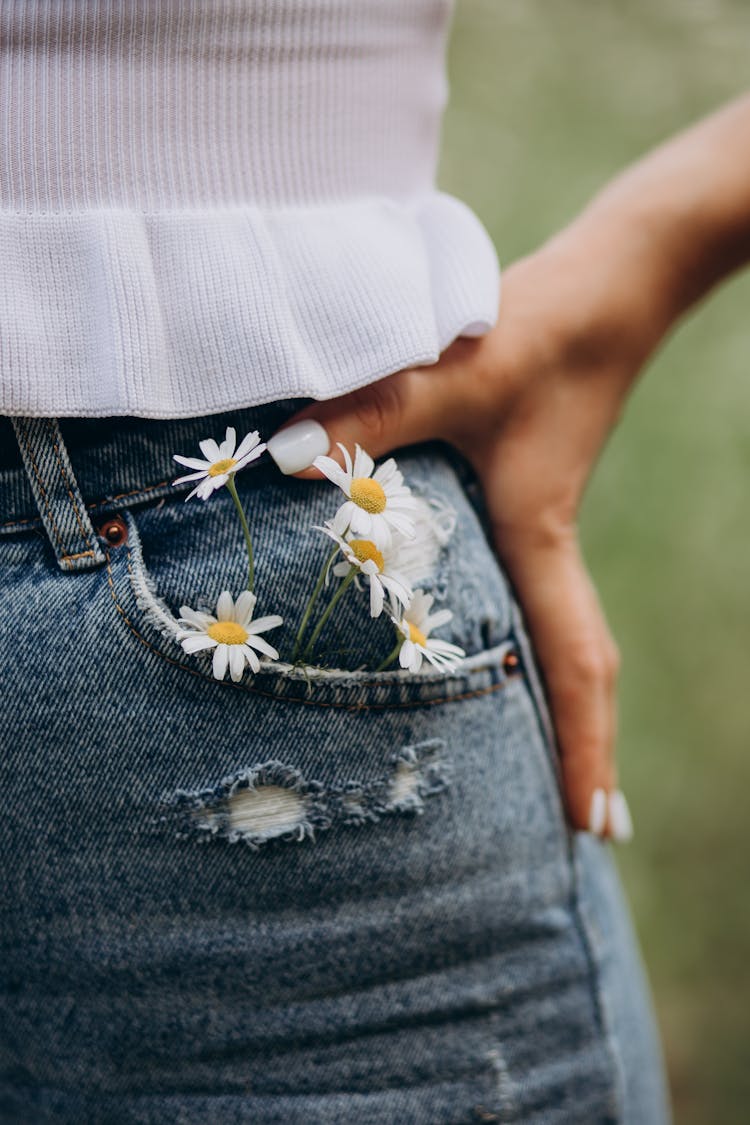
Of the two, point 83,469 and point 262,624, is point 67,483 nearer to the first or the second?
point 83,469

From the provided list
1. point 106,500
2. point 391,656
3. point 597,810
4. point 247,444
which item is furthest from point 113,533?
point 597,810

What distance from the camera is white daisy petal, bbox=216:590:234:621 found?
28.5 inches

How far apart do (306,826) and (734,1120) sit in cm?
200

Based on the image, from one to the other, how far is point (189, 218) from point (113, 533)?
0.82 ft

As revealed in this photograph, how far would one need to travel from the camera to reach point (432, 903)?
84 cm

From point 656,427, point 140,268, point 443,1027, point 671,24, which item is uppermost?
point 671,24

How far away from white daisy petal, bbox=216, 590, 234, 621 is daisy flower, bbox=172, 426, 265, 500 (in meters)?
0.07

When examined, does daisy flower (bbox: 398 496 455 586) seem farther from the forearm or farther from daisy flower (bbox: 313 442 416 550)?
the forearm

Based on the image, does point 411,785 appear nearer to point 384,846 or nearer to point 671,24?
point 384,846

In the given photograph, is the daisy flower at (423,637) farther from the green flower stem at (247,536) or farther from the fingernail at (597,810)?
the fingernail at (597,810)

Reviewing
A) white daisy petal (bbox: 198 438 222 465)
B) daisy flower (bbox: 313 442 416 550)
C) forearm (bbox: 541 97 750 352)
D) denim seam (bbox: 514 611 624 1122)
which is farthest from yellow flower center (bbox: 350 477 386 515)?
forearm (bbox: 541 97 750 352)

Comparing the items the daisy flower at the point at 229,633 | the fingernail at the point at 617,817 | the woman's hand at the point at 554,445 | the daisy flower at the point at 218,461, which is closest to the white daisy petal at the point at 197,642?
the daisy flower at the point at 229,633

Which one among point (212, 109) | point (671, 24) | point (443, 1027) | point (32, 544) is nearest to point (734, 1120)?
point (443, 1027)

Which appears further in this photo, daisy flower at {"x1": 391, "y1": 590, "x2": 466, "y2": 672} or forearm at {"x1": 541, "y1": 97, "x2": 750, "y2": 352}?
forearm at {"x1": 541, "y1": 97, "x2": 750, "y2": 352}
